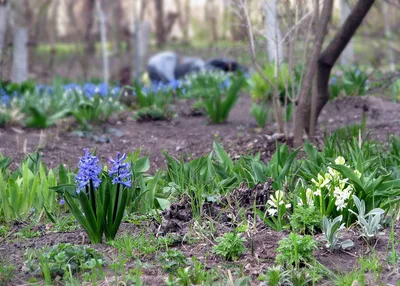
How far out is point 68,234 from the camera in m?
3.23

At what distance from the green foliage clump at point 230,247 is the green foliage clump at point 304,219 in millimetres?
328

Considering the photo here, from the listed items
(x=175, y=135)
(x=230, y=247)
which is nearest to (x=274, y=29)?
(x=175, y=135)

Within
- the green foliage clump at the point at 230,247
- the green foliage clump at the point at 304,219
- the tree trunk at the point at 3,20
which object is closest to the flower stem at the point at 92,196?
the green foliage clump at the point at 230,247

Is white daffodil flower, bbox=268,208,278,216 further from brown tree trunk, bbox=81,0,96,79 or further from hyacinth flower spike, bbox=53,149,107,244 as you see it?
brown tree trunk, bbox=81,0,96,79

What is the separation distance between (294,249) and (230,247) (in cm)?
29

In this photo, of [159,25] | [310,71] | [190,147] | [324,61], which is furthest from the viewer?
[159,25]

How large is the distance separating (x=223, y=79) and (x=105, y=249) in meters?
6.10

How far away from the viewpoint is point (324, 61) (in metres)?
5.25

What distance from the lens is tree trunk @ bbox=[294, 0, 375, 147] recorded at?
481cm

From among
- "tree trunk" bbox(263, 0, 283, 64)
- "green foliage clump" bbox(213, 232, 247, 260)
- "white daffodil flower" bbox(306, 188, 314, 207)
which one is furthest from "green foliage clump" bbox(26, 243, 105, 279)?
"tree trunk" bbox(263, 0, 283, 64)

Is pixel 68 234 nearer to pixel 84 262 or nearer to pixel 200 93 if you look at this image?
pixel 84 262

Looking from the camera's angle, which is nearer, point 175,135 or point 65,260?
point 65,260

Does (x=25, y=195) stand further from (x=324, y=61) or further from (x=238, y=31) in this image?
(x=238, y=31)

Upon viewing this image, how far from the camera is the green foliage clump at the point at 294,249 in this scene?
106 inches
